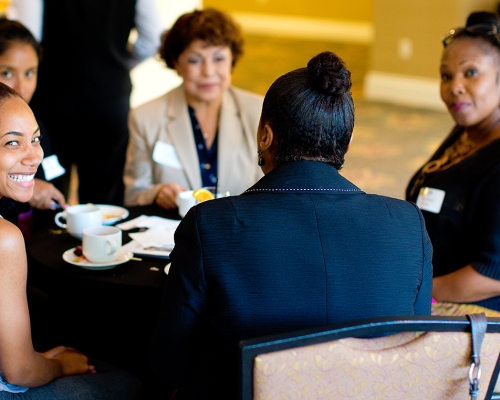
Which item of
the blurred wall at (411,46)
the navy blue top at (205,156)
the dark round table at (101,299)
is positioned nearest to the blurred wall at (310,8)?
the blurred wall at (411,46)

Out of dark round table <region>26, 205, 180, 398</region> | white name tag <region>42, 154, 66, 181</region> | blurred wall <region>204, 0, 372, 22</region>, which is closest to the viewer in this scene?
dark round table <region>26, 205, 180, 398</region>

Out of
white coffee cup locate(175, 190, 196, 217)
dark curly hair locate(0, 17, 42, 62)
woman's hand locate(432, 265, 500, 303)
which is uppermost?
dark curly hair locate(0, 17, 42, 62)

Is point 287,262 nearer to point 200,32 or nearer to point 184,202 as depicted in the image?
point 184,202

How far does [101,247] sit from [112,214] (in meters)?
0.52

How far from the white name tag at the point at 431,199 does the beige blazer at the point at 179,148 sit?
82cm

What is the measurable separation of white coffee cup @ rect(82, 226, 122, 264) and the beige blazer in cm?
84

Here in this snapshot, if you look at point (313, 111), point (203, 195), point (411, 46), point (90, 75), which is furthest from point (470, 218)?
point (411, 46)

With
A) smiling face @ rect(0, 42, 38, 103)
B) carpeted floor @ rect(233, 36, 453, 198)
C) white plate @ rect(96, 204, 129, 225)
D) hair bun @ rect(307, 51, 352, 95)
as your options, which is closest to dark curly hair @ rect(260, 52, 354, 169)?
hair bun @ rect(307, 51, 352, 95)

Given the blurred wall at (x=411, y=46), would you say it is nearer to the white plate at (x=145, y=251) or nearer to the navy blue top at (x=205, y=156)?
the navy blue top at (x=205, y=156)

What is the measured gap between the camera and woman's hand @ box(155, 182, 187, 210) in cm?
256

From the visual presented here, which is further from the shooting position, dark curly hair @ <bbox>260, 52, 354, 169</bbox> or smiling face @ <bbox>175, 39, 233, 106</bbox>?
smiling face @ <bbox>175, 39, 233, 106</bbox>

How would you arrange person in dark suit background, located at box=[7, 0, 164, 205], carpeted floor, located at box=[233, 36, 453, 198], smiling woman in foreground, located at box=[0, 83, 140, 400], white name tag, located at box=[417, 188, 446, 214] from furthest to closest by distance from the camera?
carpeted floor, located at box=[233, 36, 453, 198] → person in dark suit background, located at box=[7, 0, 164, 205] → white name tag, located at box=[417, 188, 446, 214] → smiling woman in foreground, located at box=[0, 83, 140, 400]

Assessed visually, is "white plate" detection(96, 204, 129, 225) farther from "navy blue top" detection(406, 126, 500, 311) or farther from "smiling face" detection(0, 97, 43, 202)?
"navy blue top" detection(406, 126, 500, 311)

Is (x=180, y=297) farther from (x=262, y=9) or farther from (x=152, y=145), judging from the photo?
(x=262, y=9)
